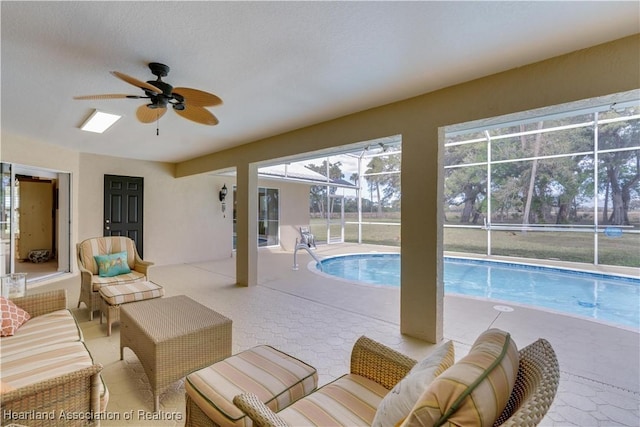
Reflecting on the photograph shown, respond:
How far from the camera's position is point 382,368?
5.13 ft

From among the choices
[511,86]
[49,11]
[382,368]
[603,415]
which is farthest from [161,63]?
[603,415]

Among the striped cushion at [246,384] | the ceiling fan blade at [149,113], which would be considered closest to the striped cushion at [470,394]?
the striped cushion at [246,384]

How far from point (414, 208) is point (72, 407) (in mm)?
2937

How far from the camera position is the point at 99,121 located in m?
3.85

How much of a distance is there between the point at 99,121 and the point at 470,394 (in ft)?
15.7

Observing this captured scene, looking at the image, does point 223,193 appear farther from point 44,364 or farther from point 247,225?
point 44,364

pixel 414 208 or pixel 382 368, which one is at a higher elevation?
pixel 414 208

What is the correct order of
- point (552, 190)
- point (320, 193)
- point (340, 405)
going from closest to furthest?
point (340, 405) → point (552, 190) → point (320, 193)

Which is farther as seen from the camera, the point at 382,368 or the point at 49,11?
the point at 49,11

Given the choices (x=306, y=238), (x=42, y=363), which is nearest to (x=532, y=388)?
(x=42, y=363)

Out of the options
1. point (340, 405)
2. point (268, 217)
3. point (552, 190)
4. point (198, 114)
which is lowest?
point (340, 405)

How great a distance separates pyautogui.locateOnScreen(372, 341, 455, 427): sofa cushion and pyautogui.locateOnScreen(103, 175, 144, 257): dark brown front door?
23.2 ft

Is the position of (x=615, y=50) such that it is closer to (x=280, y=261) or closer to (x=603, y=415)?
(x=603, y=415)

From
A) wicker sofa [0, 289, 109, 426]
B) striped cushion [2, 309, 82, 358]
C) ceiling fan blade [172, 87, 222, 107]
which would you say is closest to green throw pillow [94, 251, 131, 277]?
striped cushion [2, 309, 82, 358]
